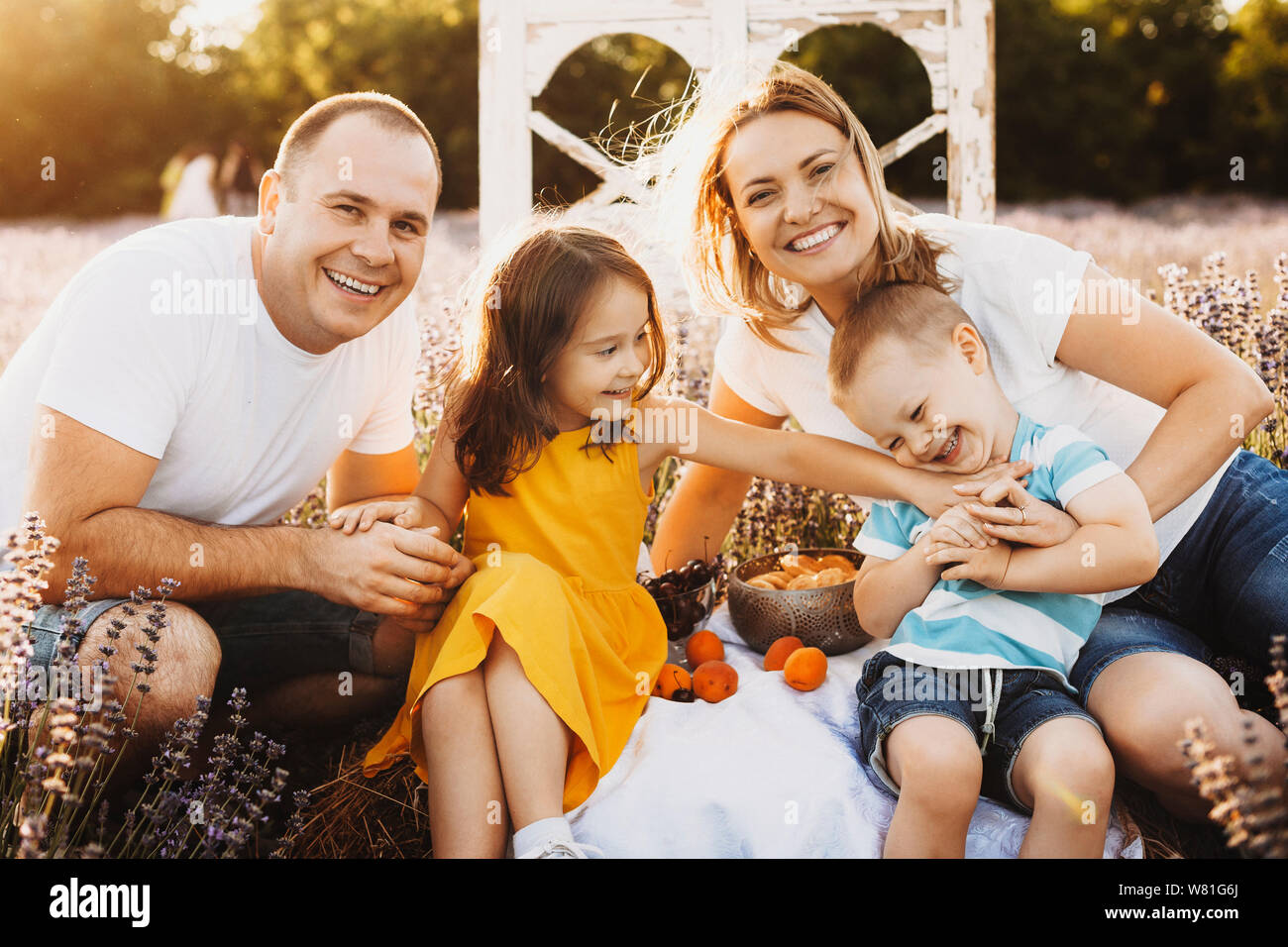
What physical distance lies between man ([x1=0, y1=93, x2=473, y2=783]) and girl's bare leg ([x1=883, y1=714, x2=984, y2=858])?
0.96 metres

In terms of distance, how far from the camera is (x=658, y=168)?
2.49m

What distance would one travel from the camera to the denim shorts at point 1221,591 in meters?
2.01

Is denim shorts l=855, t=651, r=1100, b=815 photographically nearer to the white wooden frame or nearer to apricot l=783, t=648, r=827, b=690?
apricot l=783, t=648, r=827, b=690

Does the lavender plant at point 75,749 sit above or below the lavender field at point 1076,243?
below

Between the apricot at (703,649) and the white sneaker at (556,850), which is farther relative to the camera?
the apricot at (703,649)

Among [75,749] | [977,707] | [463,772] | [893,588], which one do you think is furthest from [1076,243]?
[75,749]

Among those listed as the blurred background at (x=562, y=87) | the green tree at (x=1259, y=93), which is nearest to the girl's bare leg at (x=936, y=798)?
the blurred background at (x=562, y=87)

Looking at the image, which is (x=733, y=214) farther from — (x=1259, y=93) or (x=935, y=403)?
(x=1259, y=93)

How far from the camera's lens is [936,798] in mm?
1734

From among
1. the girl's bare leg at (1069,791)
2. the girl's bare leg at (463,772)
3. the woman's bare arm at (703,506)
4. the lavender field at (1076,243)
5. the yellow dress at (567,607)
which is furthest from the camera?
the lavender field at (1076,243)

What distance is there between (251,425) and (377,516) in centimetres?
44

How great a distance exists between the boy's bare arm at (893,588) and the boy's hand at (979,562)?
8 centimetres

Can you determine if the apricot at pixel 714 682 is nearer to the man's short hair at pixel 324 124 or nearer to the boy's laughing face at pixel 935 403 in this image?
the boy's laughing face at pixel 935 403

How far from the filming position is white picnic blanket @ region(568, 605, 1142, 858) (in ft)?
6.10
